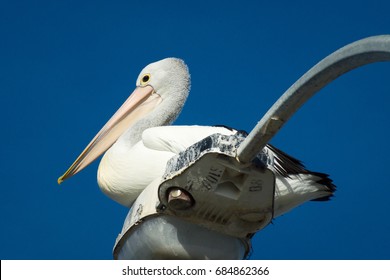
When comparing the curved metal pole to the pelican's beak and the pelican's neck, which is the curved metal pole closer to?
the pelican's neck

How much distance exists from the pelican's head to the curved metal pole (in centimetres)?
342

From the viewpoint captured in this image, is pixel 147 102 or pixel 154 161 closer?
pixel 154 161

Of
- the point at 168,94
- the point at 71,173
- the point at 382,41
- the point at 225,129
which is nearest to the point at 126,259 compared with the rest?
the point at 225,129

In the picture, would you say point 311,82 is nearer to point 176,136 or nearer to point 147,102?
point 176,136

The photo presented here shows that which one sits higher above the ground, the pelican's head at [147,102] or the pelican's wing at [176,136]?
the pelican's head at [147,102]

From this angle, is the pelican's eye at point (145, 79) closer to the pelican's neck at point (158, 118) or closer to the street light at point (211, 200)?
the pelican's neck at point (158, 118)

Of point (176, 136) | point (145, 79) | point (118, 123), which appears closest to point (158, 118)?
point (118, 123)

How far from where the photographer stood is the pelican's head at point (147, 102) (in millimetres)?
8523

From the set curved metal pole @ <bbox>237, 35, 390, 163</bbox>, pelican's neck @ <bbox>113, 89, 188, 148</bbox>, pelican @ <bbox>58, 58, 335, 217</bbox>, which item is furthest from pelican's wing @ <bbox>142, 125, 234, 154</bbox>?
curved metal pole @ <bbox>237, 35, 390, 163</bbox>

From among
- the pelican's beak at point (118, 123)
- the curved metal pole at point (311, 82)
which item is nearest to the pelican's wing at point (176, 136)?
the curved metal pole at point (311, 82)

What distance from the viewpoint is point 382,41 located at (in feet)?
12.2

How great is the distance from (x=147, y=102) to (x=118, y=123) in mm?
424

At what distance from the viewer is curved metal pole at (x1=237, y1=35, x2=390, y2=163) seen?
150 inches

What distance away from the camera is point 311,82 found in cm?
431
